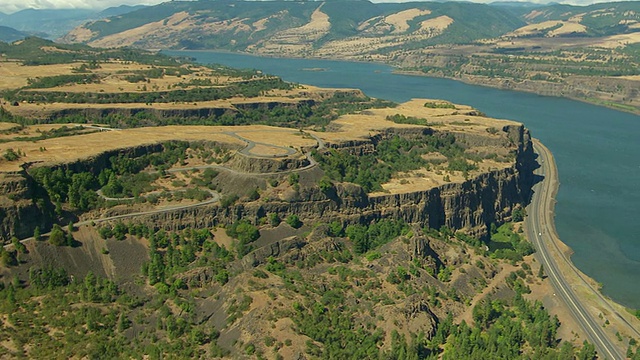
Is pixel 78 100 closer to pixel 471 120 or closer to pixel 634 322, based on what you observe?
pixel 471 120

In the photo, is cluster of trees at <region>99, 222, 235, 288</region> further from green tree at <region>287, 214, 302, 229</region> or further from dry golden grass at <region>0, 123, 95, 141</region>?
dry golden grass at <region>0, 123, 95, 141</region>

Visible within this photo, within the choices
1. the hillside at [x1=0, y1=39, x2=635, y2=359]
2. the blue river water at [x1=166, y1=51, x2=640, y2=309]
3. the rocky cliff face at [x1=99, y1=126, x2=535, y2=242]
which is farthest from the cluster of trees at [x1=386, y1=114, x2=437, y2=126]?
the blue river water at [x1=166, y1=51, x2=640, y2=309]

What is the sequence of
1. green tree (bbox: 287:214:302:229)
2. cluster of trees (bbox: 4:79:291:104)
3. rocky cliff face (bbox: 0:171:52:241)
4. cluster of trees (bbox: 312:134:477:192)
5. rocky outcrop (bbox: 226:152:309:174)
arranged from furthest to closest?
cluster of trees (bbox: 4:79:291:104) → cluster of trees (bbox: 312:134:477:192) → rocky outcrop (bbox: 226:152:309:174) → green tree (bbox: 287:214:302:229) → rocky cliff face (bbox: 0:171:52:241)

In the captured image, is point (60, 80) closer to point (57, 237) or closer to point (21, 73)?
point (21, 73)

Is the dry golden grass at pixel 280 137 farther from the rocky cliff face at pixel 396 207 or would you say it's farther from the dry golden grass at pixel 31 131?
the dry golden grass at pixel 31 131

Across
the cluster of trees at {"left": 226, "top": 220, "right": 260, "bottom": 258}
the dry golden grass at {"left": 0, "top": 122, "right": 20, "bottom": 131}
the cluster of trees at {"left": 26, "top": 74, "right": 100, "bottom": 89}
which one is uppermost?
the cluster of trees at {"left": 26, "top": 74, "right": 100, "bottom": 89}

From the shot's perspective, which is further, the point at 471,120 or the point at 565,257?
the point at 471,120

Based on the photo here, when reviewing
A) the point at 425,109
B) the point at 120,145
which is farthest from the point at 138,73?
the point at 120,145
